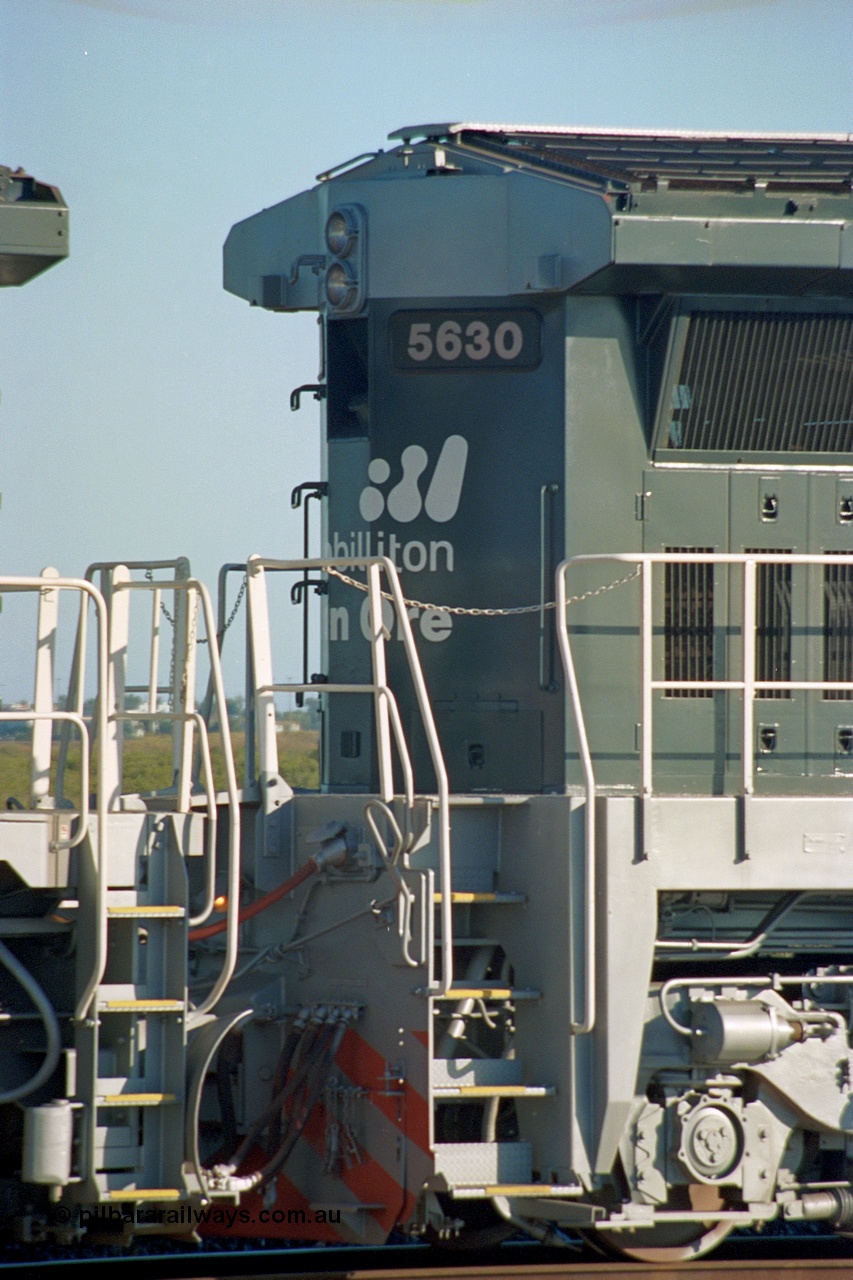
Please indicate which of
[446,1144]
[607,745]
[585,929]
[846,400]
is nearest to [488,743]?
[607,745]

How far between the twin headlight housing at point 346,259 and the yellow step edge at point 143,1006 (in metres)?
3.15

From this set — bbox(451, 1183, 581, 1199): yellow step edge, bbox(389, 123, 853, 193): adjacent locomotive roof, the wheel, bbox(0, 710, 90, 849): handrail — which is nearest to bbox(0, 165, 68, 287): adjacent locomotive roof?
bbox(0, 710, 90, 849): handrail

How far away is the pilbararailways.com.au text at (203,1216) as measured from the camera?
5492 mm

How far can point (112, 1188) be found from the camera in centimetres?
514

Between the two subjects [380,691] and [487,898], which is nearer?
[380,691]

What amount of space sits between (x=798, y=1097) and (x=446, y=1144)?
4.56ft

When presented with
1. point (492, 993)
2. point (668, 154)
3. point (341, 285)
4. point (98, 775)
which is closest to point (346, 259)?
point (341, 285)

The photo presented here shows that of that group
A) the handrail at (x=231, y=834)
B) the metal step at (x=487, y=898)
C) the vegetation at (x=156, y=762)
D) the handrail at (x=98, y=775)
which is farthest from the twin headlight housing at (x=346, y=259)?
the vegetation at (x=156, y=762)

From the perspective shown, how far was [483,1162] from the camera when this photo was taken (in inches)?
211

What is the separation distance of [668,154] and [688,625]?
2399 millimetres

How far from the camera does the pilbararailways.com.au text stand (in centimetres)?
549

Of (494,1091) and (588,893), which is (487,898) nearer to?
(588,893)

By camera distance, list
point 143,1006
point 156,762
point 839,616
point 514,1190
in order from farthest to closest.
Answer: point 156,762
point 839,616
point 514,1190
point 143,1006

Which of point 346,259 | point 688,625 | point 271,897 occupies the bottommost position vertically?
point 271,897
